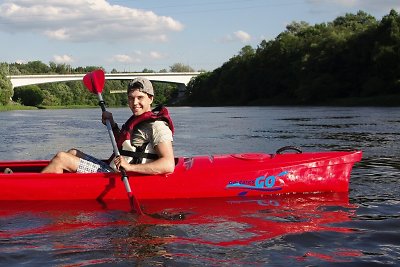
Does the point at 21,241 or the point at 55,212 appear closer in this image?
the point at 21,241

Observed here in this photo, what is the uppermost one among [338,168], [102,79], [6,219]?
[102,79]

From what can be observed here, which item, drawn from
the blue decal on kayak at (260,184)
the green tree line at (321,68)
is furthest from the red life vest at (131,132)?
the green tree line at (321,68)

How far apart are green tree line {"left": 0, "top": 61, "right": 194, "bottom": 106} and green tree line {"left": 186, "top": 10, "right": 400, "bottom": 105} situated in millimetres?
12874

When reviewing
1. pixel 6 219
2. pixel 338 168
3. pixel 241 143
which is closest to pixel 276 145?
pixel 241 143

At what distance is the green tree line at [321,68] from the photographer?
4028 centimetres

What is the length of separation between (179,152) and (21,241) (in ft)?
20.4

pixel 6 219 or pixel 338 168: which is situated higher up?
pixel 338 168

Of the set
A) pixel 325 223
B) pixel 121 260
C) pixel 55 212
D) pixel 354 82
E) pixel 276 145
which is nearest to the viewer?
pixel 121 260

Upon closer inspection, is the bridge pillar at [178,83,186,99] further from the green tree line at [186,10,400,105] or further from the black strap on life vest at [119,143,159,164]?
the black strap on life vest at [119,143,159,164]

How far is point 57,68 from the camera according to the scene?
13225cm

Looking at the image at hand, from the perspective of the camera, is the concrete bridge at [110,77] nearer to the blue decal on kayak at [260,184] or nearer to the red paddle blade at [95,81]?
the red paddle blade at [95,81]

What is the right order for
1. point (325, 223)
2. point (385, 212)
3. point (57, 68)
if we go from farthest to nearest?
point (57, 68)
point (385, 212)
point (325, 223)

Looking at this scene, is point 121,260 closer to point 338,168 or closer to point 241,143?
point 338,168

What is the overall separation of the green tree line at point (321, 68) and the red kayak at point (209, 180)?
31493mm
